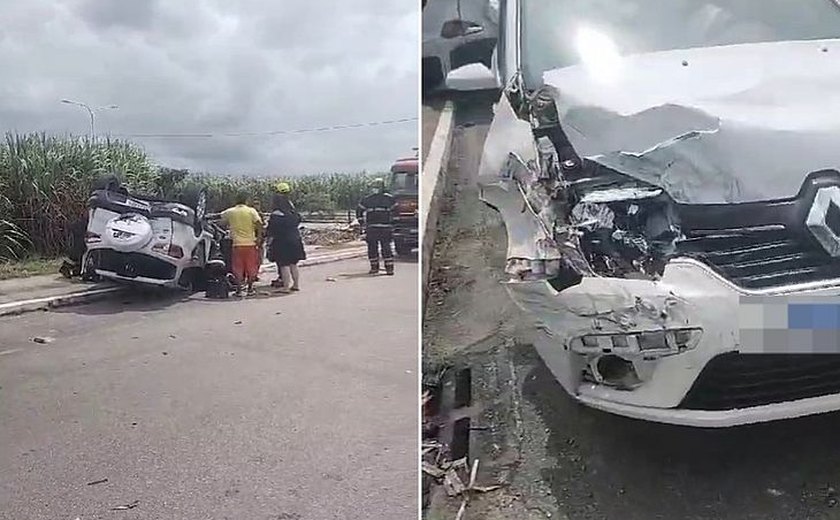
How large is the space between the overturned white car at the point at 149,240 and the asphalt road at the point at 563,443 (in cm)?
50

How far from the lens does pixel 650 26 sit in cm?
196

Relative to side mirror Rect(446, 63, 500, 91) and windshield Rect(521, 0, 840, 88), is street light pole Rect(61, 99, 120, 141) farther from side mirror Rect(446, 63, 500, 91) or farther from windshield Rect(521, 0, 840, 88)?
windshield Rect(521, 0, 840, 88)

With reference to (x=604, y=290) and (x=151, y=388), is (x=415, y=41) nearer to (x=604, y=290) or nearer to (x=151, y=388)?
(x=604, y=290)

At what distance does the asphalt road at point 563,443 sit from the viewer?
1936mm

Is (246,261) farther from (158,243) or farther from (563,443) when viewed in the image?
(563,443)

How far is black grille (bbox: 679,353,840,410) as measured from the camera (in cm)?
180

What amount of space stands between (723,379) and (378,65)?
927 millimetres

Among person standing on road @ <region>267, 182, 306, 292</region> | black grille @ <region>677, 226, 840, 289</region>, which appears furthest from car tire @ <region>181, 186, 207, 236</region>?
black grille @ <region>677, 226, 840, 289</region>

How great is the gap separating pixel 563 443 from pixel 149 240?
987 mm

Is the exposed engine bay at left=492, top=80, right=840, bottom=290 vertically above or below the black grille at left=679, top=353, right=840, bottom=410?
above

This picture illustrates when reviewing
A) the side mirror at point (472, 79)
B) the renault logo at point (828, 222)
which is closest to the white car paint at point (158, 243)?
the side mirror at point (472, 79)

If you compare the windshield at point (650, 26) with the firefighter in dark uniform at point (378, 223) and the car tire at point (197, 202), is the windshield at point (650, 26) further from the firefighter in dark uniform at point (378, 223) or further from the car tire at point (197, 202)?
the car tire at point (197, 202)

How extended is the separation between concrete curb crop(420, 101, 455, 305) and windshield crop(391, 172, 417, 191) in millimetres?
31

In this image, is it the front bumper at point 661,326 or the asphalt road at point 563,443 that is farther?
the asphalt road at point 563,443
